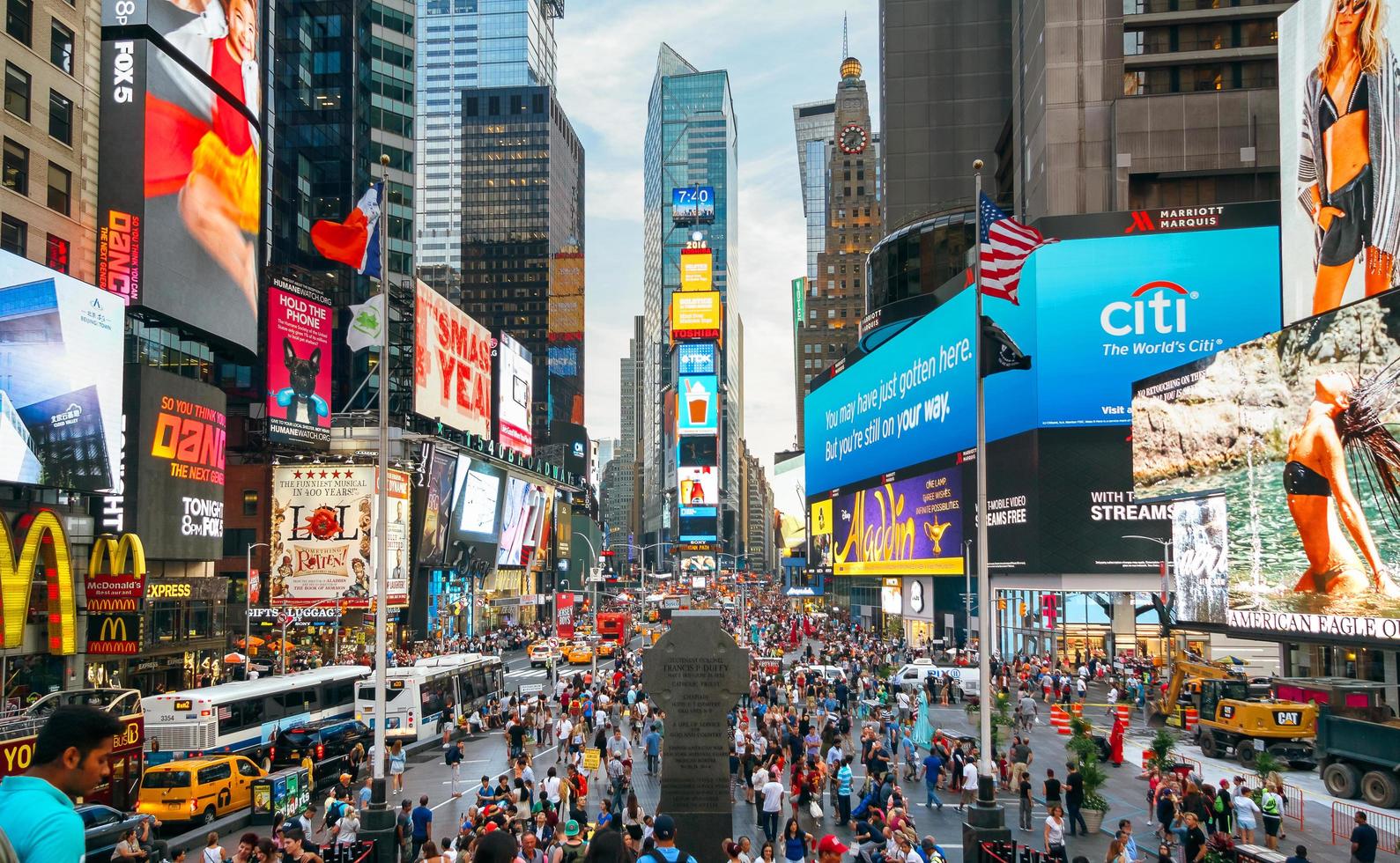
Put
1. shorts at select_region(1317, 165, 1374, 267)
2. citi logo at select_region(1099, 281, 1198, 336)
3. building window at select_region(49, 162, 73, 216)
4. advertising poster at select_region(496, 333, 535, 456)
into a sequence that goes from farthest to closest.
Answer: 1. advertising poster at select_region(496, 333, 535, 456)
2. citi logo at select_region(1099, 281, 1198, 336)
3. shorts at select_region(1317, 165, 1374, 267)
4. building window at select_region(49, 162, 73, 216)

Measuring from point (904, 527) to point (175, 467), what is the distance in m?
50.4

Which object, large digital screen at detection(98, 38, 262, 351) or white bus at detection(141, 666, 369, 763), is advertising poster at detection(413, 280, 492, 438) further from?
white bus at detection(141, 666, 369, 763)

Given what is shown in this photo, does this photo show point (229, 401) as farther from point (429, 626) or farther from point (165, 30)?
point (165, 30)

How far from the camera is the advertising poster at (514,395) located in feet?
338

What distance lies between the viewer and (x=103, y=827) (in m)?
20.0

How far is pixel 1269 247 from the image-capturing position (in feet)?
210

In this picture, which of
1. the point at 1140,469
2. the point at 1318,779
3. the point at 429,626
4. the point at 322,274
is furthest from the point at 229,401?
the point at 1318,779

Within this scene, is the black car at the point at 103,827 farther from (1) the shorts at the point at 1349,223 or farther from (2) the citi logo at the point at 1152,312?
(2) the citi logo at the point at 1152,312

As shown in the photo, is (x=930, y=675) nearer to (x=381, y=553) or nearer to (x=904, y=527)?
(x=381, y=553)

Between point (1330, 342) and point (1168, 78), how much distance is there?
4658cm

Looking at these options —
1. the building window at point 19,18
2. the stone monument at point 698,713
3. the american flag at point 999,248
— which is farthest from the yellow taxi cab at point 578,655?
the american flag at point 999,248

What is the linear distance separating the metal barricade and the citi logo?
42.4m

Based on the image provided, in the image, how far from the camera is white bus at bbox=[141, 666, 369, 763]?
29047 mm

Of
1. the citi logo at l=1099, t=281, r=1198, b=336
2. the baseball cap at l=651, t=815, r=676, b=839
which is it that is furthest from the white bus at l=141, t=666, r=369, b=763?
the citi logo at l=1099, t=281, r=1198, b=336
